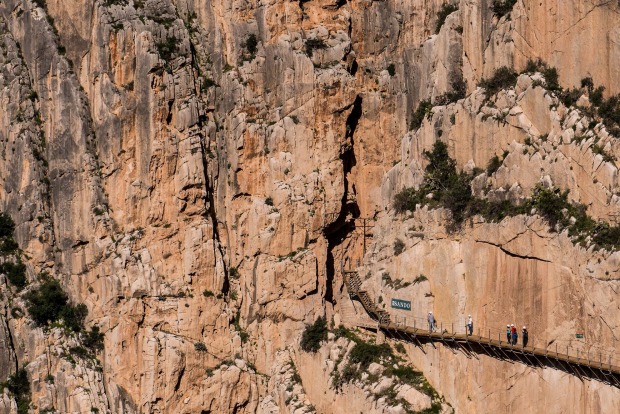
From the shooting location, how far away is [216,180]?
73500 mm

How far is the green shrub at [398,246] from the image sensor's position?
6750cm

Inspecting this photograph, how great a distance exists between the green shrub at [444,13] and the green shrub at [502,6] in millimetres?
3954

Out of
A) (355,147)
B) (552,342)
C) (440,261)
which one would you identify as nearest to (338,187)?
(355,147)

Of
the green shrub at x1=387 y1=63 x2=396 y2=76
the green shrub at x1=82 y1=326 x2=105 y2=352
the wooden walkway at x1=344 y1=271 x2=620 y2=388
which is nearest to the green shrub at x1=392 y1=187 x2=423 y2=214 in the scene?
the wooden walkway at x1=344 y1=271 x2=620 y2=388

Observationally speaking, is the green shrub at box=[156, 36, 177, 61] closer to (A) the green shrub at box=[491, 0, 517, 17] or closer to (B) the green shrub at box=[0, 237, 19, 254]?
(B) the green shrub at box=[0, 237, 19, 254]

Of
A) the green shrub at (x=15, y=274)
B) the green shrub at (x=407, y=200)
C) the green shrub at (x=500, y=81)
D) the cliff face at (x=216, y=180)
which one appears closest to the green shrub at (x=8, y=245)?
the cliff face at (x=216, y=180)

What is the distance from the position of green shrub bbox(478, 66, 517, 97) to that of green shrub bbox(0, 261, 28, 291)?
24.4 m

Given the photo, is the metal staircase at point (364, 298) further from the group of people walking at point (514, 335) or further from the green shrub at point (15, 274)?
the green shrub at point (15, 274)

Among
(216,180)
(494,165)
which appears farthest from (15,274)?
(494,165)

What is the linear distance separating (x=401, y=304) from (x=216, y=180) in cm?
1188

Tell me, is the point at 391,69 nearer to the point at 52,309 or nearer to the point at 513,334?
the point at 513,334

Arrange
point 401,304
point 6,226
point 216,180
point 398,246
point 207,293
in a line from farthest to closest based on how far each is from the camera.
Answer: point 6,226
point 216,180
point 207,293
point 398,246
point 401,304

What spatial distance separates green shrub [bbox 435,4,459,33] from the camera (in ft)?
229

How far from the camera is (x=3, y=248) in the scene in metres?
74.2
